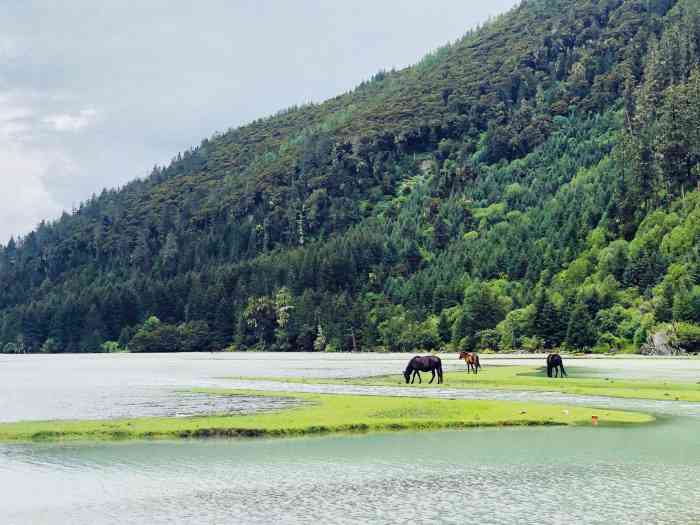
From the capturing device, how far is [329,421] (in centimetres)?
4903

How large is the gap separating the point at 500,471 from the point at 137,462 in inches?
621

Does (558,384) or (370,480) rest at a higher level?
(558,384)

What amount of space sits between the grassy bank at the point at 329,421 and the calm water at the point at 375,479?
7.81 ft

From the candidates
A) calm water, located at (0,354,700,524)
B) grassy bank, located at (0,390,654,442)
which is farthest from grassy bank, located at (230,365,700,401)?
calm water, located at (0,354,700,524)

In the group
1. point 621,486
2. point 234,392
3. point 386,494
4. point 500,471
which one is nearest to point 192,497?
point 386,494

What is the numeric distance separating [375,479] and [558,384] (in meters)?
47.8

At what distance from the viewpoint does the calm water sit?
28000mm

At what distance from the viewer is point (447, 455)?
3903cm

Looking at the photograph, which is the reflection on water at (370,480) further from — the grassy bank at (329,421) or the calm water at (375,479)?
the grassy bank at (329,421)

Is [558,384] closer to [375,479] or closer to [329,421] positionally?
[329,421]

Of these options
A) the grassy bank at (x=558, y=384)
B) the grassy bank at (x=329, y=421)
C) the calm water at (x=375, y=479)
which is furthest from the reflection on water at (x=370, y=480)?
the grassy bank at (x=558, y=384)

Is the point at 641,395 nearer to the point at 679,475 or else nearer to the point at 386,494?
the point at 679,475

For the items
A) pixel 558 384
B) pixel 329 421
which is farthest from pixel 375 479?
pixel 558 384

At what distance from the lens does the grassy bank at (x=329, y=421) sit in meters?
45.8
